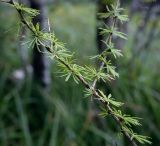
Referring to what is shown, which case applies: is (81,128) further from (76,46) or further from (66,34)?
(66,34)

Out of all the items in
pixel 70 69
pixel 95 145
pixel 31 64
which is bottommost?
pixel 95 145

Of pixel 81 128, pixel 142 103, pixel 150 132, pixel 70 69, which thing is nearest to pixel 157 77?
pixel 142 103

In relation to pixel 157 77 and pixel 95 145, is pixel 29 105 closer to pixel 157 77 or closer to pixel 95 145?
pixel 95 145

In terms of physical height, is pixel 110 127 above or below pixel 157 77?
below

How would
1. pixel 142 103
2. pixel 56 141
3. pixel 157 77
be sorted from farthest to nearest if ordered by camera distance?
pixel 157 77 → pixel 142 103 → pixel 56 141

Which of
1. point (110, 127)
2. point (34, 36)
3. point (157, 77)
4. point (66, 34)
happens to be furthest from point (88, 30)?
point (34, 36)

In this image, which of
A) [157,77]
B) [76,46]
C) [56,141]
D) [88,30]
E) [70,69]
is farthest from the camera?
[88,30]

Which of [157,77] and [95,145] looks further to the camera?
[157,77]
